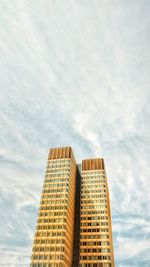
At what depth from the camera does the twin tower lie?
295 feet

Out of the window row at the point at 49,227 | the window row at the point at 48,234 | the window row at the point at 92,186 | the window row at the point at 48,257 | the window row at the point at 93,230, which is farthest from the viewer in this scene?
the window row at the point at 92,186

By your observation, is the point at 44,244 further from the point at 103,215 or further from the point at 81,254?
the point at 103,215

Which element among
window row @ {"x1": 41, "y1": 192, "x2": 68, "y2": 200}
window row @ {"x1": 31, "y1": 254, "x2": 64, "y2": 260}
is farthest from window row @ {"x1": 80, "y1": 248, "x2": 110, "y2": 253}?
window row @ {"x1": 41, "y1": 192, "x2": 68, "y2": 200}

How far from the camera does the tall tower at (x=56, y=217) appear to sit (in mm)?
86812

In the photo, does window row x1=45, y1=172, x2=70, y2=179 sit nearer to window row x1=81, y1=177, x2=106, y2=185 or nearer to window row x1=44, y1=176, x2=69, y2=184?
window row x1=44, y1=176, x2=69, y2=184

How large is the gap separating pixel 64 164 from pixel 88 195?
22.7m

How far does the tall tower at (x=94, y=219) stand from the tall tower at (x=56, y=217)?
7.02 m

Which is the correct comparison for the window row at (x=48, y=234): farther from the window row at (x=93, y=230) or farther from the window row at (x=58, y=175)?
the window row at (x=58, y=175)

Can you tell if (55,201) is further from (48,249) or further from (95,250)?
(95,250)

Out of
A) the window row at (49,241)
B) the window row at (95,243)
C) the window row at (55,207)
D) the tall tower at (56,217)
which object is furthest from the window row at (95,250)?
the window row at (55,207)

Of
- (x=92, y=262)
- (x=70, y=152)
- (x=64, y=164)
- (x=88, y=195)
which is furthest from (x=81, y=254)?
(x=70, y=152)

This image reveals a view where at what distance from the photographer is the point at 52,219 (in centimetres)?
9744

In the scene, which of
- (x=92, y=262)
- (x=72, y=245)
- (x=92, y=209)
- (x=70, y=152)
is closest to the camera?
(x=92, y=262)

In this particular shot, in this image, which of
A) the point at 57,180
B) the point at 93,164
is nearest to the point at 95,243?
the point at 57,180
